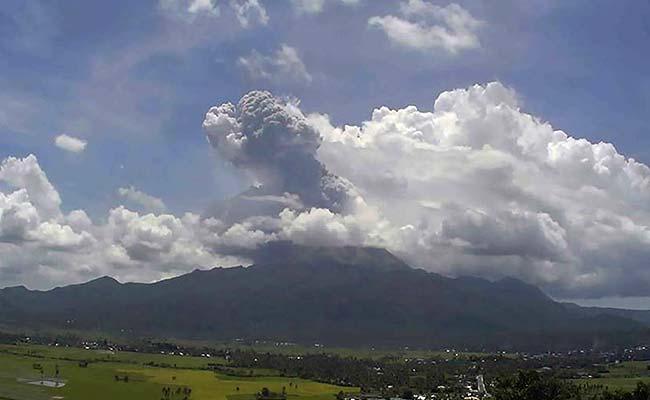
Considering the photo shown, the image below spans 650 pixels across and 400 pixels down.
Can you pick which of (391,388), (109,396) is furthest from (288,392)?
(109,396)

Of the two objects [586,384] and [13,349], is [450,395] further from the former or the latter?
[13,349]

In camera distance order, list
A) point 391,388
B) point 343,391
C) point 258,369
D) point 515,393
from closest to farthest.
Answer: point 515,393 < point 343,391 < point 391,388 < point 258,369

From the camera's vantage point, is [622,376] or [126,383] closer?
[126,383]

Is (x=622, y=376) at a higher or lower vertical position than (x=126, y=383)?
lower

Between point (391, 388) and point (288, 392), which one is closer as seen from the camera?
point (288, 392)

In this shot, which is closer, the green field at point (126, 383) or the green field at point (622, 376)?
the green field at point (126, 383)
